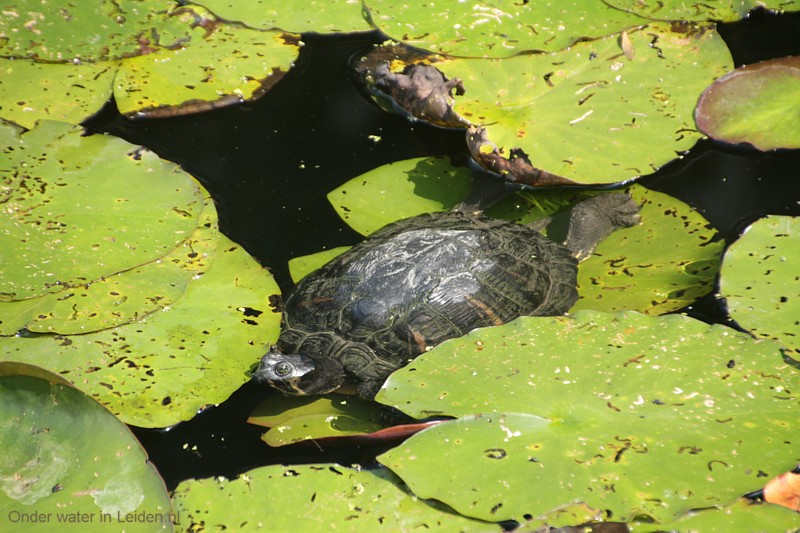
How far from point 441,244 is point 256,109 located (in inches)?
60.2

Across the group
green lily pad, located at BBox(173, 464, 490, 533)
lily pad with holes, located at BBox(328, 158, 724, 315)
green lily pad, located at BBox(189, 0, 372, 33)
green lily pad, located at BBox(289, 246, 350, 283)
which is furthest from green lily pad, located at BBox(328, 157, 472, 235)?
green lily pad, located at BBox(173, 464, 490, 533)

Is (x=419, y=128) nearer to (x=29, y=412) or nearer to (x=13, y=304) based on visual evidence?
(x=13, y=304)

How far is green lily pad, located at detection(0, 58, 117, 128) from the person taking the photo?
11.4 feet

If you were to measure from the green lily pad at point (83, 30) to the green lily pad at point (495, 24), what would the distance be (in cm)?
117

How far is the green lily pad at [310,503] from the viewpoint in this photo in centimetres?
207

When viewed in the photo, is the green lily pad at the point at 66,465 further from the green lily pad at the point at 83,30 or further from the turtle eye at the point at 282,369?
the green lily pad at the point at 83,30

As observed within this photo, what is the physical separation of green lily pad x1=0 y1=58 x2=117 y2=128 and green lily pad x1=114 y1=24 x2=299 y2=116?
11 cm

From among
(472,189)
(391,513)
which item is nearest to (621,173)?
(472,189)

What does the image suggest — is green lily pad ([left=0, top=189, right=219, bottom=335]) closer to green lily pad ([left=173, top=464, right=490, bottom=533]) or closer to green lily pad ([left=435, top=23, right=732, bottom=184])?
green lily pad ([left=173, top=464, right=490, bottom=533])

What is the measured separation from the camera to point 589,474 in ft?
6.68

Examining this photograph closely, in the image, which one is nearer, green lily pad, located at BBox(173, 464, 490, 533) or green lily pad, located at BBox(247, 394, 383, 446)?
green lily pad, located at BBox(173, 464, 490, 533)

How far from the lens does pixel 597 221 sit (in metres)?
3.12

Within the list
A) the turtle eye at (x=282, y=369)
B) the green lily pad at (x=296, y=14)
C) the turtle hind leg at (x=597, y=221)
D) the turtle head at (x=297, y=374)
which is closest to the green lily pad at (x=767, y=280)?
the turtle hind leg at (x=597, y=221)

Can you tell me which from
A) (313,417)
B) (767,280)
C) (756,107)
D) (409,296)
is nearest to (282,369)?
(313,417)
